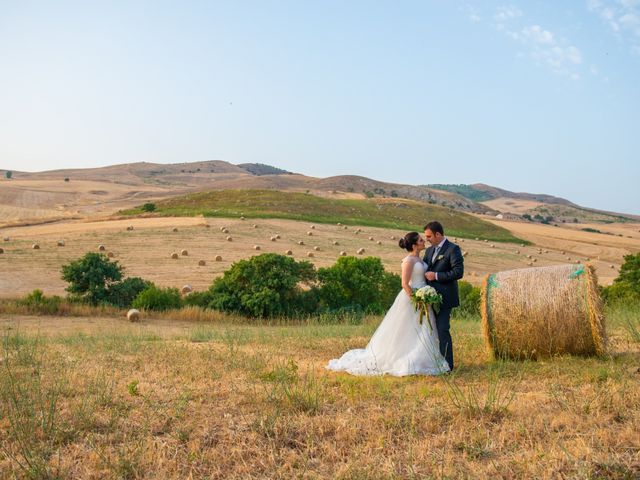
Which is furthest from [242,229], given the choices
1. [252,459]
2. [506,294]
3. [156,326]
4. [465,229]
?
[252,459]

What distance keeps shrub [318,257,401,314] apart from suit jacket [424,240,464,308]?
13.6 meters

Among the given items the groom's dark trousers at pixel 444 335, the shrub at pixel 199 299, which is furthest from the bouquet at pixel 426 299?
the shrub at pixel 199 299

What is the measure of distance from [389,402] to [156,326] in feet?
42.0

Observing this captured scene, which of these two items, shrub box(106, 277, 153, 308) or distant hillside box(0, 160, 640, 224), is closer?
shrub box(106, 277, 153, 308)

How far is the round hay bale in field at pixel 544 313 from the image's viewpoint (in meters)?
9.13

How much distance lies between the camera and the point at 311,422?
626 centimetres

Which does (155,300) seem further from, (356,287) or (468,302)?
(468,302)

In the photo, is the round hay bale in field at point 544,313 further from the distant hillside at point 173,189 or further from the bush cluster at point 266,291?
the distant hillside at point 173,189

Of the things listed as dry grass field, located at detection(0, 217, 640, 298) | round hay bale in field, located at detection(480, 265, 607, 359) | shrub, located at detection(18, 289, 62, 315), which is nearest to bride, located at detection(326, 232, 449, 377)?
round hay bale in field, located at detection(480, 265, 607, 359)

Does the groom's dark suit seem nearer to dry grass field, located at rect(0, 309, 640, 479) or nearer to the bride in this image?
the bride

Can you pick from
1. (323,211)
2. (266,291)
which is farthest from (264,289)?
(323,211)

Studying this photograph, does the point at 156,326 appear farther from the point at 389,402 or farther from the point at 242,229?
the point at 242,229

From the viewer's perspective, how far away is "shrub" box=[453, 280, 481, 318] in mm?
21109

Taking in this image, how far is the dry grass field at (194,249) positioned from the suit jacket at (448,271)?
17596mm
